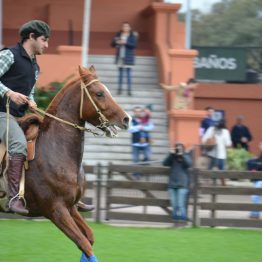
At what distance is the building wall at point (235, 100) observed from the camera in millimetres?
25578

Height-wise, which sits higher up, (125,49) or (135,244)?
(125,49)

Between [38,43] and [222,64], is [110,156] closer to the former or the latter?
[222,64]

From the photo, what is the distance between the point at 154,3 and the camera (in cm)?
2508

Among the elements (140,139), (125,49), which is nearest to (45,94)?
(140,139)

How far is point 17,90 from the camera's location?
374 inches

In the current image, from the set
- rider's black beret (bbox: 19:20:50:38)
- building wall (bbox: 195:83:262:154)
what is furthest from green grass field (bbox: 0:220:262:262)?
building wall (bbox: 195:83:262:154)

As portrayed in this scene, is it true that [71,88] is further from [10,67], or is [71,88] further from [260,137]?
[260,137]

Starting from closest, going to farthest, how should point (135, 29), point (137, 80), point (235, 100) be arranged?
point (137, 80)
point (235, 100)
point (135, 29)

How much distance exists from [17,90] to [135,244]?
3873 mm

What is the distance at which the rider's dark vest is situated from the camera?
9.41 meters

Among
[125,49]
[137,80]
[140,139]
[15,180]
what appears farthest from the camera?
[137,80]

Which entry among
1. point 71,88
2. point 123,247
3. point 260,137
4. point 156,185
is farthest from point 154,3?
point 71,88

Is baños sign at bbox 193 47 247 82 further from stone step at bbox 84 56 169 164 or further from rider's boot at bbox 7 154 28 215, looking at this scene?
rider's boot at bbox 7 154 28 215

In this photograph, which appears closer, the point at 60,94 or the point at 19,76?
the point at 19,76
